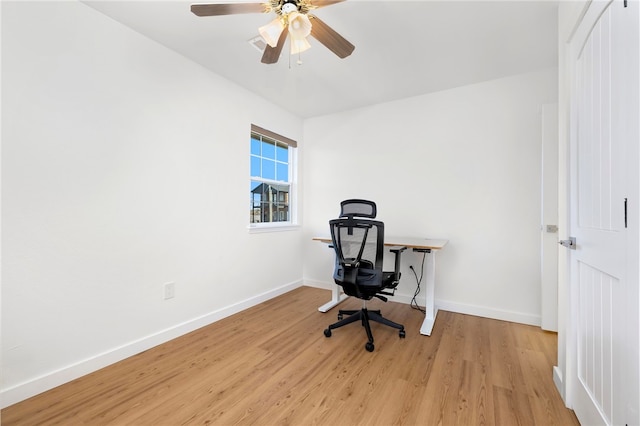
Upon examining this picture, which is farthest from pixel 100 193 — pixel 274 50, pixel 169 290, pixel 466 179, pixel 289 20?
pixel 466 179

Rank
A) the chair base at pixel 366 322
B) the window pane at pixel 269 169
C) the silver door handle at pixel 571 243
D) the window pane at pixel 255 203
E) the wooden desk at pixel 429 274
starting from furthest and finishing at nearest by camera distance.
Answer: the window pane at pixel 269 169 → the window pane at pixel 255 203 → the wooden desk at pixel 429 274 → the chair base at pixel 366 322 → the silver door handle at pixel 571 243

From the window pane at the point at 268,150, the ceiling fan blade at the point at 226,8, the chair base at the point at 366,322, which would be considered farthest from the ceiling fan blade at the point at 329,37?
the chair base at the point at 366,322

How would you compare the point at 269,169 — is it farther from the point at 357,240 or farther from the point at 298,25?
the point at 298,25

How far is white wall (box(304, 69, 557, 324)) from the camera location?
8.80 ft

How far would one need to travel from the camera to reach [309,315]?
2.87 m

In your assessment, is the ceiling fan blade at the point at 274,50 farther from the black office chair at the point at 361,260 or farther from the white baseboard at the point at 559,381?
the white baseboard at the point at 559,381

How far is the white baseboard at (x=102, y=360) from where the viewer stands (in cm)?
155

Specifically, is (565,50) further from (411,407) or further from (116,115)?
(116,115)

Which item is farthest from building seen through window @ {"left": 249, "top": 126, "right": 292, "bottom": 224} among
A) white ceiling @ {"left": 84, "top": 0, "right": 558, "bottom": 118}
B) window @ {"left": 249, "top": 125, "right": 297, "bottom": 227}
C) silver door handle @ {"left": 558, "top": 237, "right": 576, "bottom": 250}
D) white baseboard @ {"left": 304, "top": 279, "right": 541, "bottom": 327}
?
silver door handle @ {"left": 558, "top": 237, "right": 576, "bottom": 250}

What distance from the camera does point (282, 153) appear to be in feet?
12.7

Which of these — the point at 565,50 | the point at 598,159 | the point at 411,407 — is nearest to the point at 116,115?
the point at 411,407

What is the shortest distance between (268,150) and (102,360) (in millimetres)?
2694

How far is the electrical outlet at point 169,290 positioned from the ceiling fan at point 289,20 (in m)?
2.07

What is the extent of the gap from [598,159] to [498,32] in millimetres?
1492
